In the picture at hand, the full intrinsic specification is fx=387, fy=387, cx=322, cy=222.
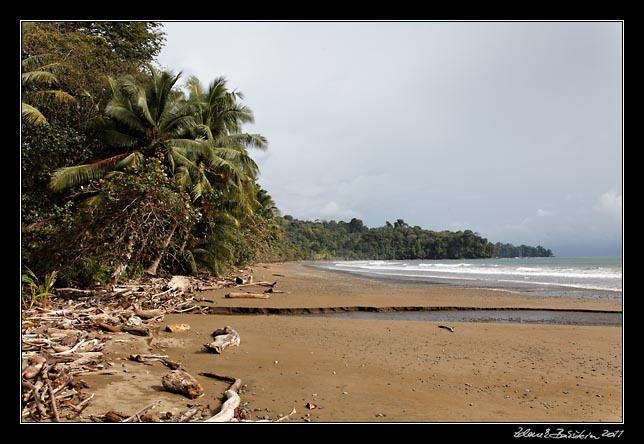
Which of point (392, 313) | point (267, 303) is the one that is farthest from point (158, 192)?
point (392, 313)

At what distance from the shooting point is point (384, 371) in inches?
232

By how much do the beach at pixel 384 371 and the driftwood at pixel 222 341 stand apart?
0.13m

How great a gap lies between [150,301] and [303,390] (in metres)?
7.47

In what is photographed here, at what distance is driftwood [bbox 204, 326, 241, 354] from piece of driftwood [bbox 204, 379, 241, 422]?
198 centimetres

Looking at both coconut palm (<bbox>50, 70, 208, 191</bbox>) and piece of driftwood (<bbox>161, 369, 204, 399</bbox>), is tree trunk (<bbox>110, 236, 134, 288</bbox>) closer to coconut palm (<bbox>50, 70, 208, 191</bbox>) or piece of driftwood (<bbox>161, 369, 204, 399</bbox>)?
coconut palm (<bbox>50, 70, 208, 191</bbox>)

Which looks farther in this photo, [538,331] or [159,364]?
[538,331]

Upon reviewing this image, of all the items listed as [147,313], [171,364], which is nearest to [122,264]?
[147,313]

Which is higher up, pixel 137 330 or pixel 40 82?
pixel 40 82

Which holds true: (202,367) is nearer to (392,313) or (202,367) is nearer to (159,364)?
(159,364)

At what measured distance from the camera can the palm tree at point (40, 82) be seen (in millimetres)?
12643

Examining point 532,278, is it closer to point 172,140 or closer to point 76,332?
point 172,140

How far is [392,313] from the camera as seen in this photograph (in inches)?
475

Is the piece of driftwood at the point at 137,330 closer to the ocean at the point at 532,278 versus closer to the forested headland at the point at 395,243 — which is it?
the ocean at the point at 532,278

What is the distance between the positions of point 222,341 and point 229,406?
3068 millimetres
